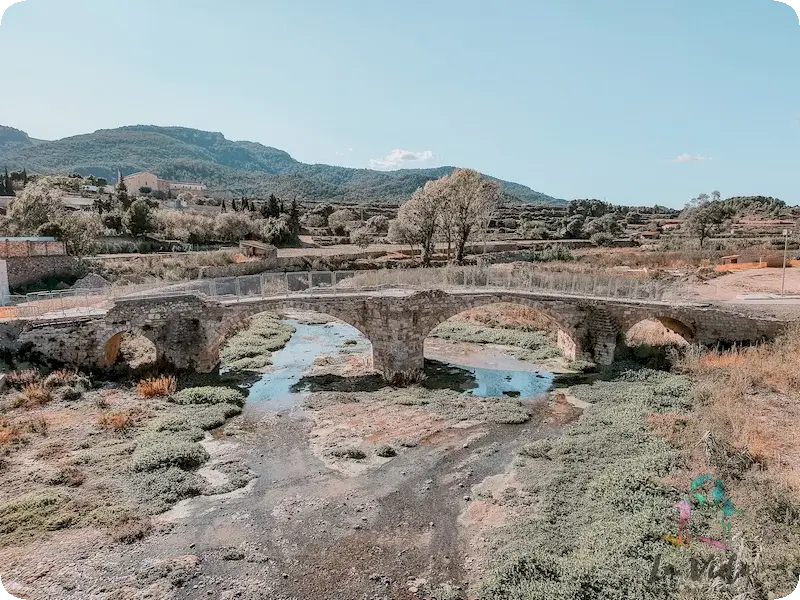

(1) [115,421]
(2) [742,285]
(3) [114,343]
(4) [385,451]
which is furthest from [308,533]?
(2) [742,285]

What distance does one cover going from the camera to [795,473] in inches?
600

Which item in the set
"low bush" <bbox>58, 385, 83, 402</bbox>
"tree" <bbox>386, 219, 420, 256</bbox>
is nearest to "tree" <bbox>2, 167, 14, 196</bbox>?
"tree" <bbox>386, 219, 420, 256</bbox>

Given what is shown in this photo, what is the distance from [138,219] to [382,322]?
47405mm

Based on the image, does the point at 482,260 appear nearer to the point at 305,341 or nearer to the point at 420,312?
the point at 305,341

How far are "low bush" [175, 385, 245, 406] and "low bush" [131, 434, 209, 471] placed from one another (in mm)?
4333

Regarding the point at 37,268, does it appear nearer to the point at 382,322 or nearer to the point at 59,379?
the point at 59,379

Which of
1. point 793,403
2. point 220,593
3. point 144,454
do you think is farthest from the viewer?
point 793,403

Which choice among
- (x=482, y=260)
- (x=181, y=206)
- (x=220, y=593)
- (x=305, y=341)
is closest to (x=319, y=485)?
(x=220, y=593)

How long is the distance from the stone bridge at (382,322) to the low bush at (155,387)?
2.31 m

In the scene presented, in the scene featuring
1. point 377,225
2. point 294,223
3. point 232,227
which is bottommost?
point 232,227

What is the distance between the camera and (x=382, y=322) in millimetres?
28016

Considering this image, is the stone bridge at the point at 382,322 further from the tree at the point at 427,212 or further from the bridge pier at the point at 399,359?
the tree at the point at 427,212

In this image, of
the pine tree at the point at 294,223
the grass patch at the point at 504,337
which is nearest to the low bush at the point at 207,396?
the grass patch at the point at 504,337

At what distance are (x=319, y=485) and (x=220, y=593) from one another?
5302 millimetres
